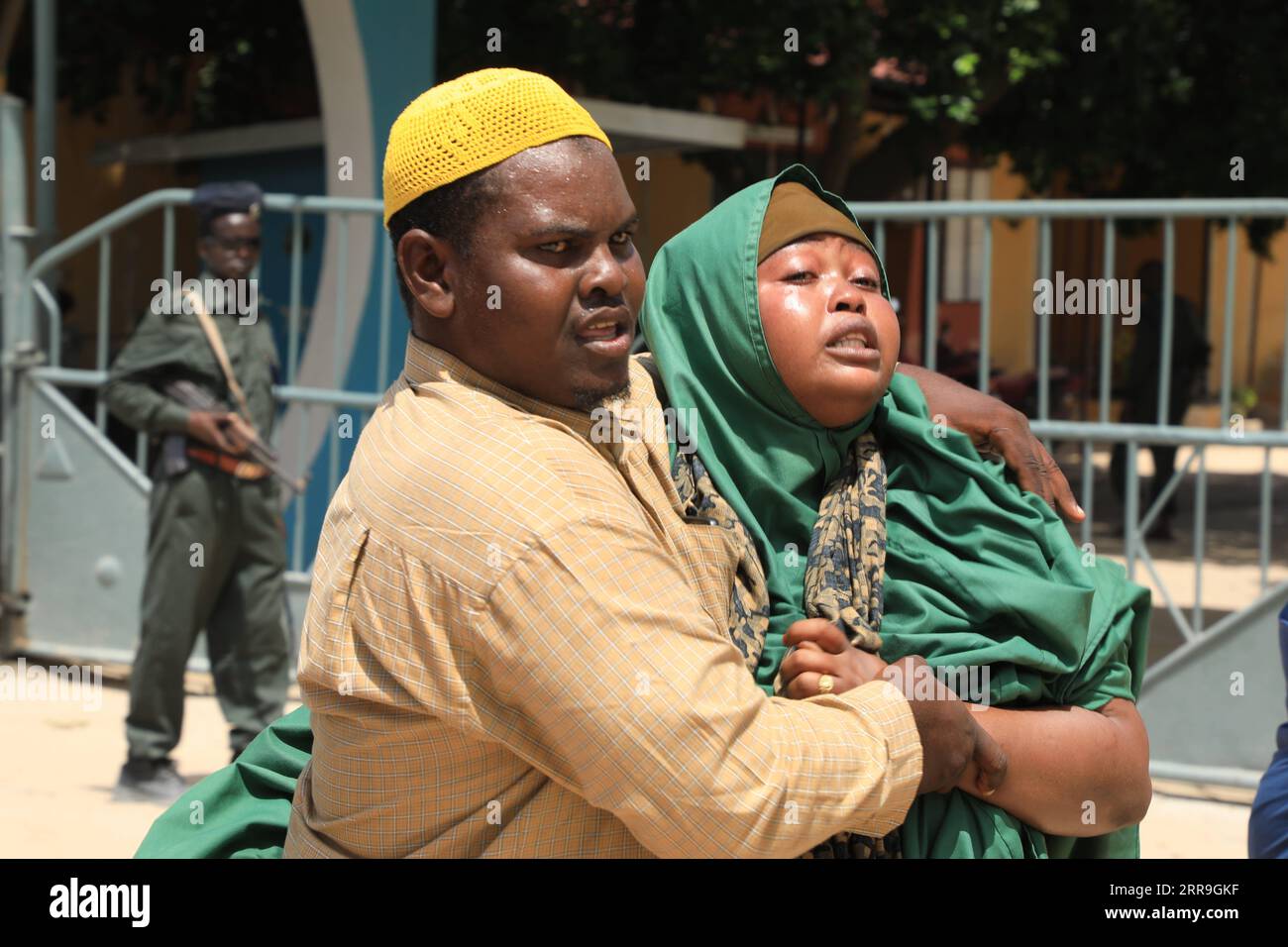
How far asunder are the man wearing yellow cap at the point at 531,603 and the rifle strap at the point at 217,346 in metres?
3.66

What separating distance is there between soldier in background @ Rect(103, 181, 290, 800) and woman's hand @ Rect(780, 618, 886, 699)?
376 centimetres

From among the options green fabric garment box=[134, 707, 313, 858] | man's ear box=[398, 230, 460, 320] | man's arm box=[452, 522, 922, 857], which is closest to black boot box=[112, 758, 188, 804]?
green fabric garment box=[134, 707, 313, 858]

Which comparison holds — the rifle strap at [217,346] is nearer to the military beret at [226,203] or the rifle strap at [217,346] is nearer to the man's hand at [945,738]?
the military beret at [226,203]

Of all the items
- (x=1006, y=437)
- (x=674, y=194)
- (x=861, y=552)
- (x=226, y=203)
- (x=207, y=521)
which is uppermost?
(x=674, y=194)

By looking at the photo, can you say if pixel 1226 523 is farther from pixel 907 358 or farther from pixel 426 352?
pixel 426 352

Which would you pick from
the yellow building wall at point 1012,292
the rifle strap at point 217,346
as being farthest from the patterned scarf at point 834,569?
the yellow building wall at point 1012,292

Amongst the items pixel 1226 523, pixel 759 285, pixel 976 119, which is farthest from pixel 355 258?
pixel 1226 523

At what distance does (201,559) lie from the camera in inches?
201

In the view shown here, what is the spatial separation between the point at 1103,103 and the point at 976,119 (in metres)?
1.06

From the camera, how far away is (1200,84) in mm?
11266

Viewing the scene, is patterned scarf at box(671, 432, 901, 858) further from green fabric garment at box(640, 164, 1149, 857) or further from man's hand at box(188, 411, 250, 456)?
man's hand at box(188, 411, 250, 456)

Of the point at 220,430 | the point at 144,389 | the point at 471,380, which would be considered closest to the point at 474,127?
the point at 471,380

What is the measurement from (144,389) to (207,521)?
494 millimetres

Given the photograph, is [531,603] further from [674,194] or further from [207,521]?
[674,194]
